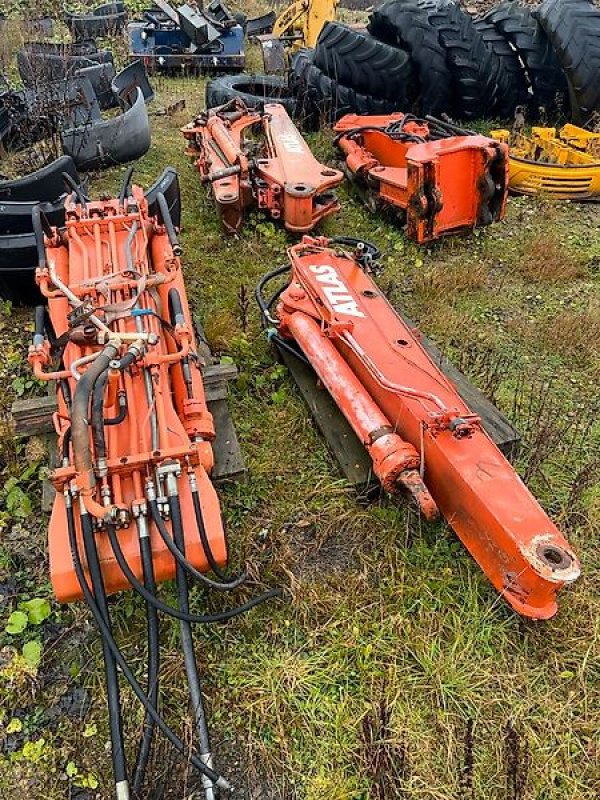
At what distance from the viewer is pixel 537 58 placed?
6602 mm

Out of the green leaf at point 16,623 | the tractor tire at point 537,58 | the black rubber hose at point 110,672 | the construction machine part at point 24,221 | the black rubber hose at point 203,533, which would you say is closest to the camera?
the black rubber hose at point 110,672

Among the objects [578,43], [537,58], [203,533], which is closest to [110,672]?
[203,533]

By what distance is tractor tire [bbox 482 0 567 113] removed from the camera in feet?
21.7

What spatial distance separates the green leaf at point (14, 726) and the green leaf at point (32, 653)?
20 cm

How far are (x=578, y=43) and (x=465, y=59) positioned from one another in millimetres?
986

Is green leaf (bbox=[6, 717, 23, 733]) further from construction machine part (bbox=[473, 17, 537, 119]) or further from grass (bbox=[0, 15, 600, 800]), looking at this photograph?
construction machine part (bbox=[473, 17, 537, 119])

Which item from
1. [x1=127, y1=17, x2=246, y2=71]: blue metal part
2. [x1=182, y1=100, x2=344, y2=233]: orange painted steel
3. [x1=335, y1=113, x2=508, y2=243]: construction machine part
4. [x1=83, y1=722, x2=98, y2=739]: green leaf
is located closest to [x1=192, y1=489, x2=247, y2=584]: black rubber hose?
[x1=83, y1=722, x2=98, y2=739]: green leaf

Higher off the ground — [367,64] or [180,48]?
[367,64]

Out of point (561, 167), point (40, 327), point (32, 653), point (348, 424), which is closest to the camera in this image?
point (32, 653)

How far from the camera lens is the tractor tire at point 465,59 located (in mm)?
6020

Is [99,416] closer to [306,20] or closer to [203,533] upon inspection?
[203,533]

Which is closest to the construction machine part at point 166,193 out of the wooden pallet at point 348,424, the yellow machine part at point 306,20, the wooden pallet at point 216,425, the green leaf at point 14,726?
the wooden pallet at point 216,425

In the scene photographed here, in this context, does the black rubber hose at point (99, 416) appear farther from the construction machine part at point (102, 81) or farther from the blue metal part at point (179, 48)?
the blue metal part at point (179, 48)

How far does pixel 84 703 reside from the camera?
2336 mm
